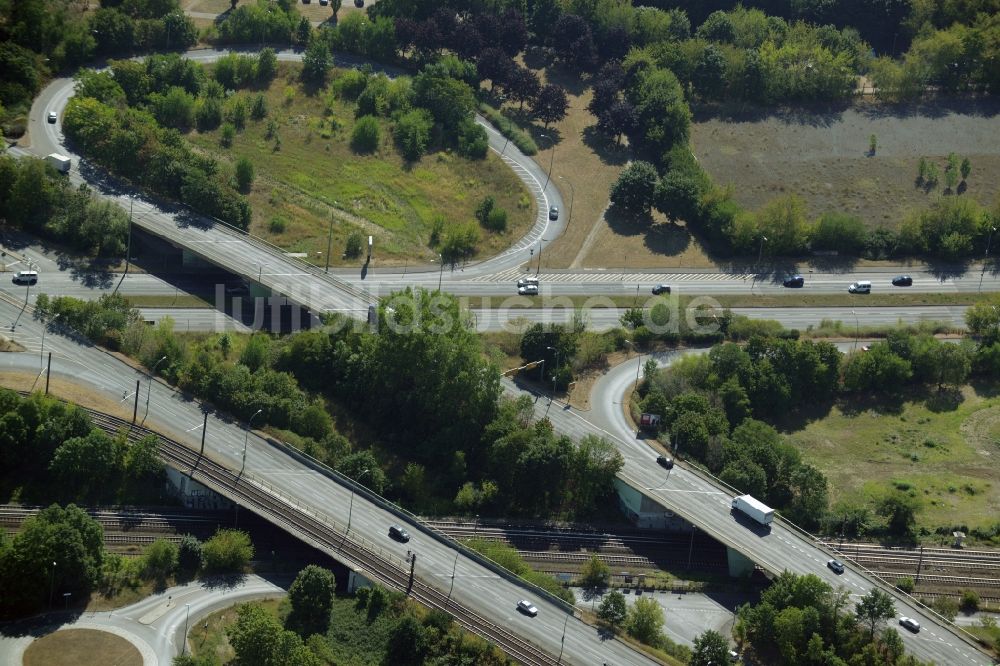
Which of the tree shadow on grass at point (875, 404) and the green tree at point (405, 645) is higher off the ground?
the tree shadow on grass at point (875, 404)

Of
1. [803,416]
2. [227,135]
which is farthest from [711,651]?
[227,135]

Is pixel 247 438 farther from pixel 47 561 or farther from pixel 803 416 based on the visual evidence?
pixel 803 416

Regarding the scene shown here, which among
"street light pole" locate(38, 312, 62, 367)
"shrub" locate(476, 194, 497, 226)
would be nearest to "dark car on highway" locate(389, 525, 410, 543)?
"street light pole" locate(38, 312, 62, 367)

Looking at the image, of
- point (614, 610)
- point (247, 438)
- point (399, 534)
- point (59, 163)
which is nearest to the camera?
point (614, 610)

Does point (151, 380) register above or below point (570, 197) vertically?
below

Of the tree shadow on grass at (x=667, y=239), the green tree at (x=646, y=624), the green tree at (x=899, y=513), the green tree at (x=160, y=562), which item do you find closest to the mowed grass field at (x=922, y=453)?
the green tree at (x=899, y=513)

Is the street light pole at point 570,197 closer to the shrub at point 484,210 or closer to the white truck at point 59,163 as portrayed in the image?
the shrub at point 484,210
